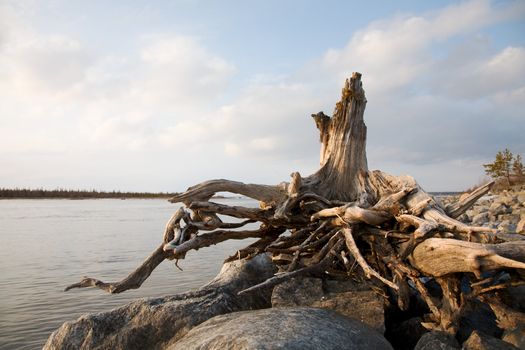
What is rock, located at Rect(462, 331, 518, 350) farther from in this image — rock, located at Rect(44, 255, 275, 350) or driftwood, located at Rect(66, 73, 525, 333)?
rock, located at Rect(44, 255, 275, 350)

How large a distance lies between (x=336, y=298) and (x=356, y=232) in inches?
42.2

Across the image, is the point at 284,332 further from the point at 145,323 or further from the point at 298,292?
the point at 145,323

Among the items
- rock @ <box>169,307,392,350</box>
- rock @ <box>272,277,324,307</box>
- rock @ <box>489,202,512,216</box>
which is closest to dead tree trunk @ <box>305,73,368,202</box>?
rock @ <box>272,277,324,307</box>

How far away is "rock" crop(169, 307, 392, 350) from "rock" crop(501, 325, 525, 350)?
1.43 meters

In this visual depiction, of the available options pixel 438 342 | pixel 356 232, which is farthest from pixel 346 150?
pixel 438 342

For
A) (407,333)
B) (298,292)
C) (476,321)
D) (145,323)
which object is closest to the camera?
(145,323)

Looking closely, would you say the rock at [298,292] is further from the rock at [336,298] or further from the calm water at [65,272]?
the calm water at [65,272]

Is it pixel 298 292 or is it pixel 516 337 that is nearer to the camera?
pixel 516 337

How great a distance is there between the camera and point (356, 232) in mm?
6402

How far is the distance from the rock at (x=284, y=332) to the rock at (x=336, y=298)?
1.87ft

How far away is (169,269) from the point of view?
39.8ft

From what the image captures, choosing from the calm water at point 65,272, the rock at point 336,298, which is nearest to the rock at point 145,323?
the rock at point 336,298

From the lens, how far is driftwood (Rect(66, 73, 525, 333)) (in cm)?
527

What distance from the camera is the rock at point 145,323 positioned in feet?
17.5
